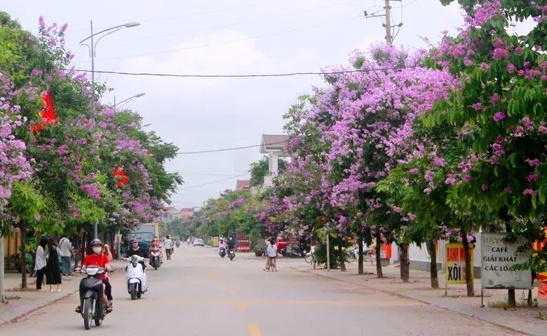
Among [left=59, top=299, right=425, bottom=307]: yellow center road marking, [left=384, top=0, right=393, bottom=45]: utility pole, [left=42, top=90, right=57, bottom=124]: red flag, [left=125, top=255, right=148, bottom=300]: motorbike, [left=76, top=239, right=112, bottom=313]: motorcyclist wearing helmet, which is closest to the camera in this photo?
[left=76, top=239, right=112, bottom=313]: motorcyclist wearing helmet

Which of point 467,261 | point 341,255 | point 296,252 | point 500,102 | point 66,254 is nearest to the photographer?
point 500,102

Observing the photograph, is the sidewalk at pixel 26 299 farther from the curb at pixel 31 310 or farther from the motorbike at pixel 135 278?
the motorbike at pixel 135 278

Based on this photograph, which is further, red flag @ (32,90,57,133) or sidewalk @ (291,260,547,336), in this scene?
red flag @ (32,90,57,133)

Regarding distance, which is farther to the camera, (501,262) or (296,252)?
(296,252)

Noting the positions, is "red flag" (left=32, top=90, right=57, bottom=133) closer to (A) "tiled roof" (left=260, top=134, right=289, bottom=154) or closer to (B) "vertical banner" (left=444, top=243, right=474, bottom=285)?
(B) "vertical banner" (left=444, top=243, right=474, bottom=285)

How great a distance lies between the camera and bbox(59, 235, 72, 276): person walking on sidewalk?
34750mm

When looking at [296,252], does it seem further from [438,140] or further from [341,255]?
[438,140]

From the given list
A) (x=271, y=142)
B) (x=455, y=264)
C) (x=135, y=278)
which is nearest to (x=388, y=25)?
(x=455, y=264)

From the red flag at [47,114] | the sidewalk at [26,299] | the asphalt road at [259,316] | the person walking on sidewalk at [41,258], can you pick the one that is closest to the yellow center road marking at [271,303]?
the asphalt road at [259,316]

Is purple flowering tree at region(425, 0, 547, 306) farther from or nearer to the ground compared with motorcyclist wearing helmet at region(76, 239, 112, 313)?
farther from the ground

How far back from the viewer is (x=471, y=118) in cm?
1095

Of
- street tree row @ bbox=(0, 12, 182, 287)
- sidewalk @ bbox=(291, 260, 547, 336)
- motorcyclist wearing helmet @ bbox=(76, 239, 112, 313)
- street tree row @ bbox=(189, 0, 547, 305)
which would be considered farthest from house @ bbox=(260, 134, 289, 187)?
motorcyclist wearing helmet @ bbox=(76, 239, 112, 313)

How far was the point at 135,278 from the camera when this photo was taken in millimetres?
24562

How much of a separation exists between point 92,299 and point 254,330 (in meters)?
3.21
